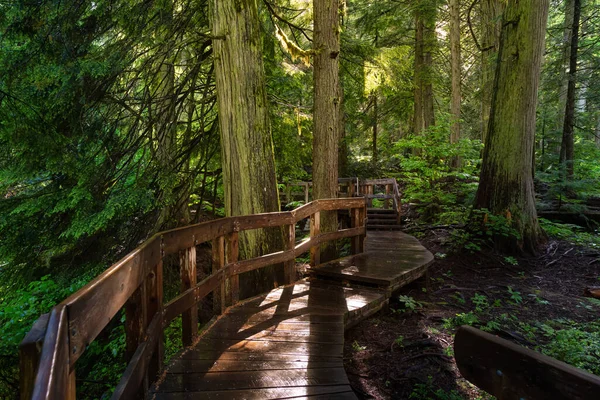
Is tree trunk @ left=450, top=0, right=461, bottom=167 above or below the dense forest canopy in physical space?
above

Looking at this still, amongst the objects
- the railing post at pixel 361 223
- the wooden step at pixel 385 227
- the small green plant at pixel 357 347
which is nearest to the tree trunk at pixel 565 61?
the wooden step at pixel 385 227

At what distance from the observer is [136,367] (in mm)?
2256

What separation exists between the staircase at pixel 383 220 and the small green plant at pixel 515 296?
5960mm

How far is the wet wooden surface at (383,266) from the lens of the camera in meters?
5.68

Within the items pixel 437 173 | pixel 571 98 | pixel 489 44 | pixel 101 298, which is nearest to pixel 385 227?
pixel 437 173

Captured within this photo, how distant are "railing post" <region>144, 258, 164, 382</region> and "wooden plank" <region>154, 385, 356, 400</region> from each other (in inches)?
10.5

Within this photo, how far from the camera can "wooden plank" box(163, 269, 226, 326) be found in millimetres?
3037

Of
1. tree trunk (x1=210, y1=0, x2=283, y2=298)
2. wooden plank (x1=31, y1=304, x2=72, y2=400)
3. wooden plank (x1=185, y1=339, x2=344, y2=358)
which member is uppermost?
tree trunk (x1=210, y1=0, x2=283, y2=298)

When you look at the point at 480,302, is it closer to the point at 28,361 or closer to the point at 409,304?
the point at 409,304

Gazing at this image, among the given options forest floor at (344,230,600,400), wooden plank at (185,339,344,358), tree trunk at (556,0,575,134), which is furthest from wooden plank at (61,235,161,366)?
tree trunk at (556,0,575,134)

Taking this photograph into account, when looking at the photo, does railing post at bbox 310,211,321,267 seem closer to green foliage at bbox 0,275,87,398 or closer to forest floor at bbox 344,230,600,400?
forest floor at bbox 344,230,600,400

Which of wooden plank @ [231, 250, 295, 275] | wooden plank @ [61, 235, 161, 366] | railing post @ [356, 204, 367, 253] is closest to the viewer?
wooden plank @ [61, 235, 161, 366]

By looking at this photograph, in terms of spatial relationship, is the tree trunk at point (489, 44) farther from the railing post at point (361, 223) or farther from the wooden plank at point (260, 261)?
the wooden plank at point (260, 261)

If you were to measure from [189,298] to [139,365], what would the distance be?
1081mm
